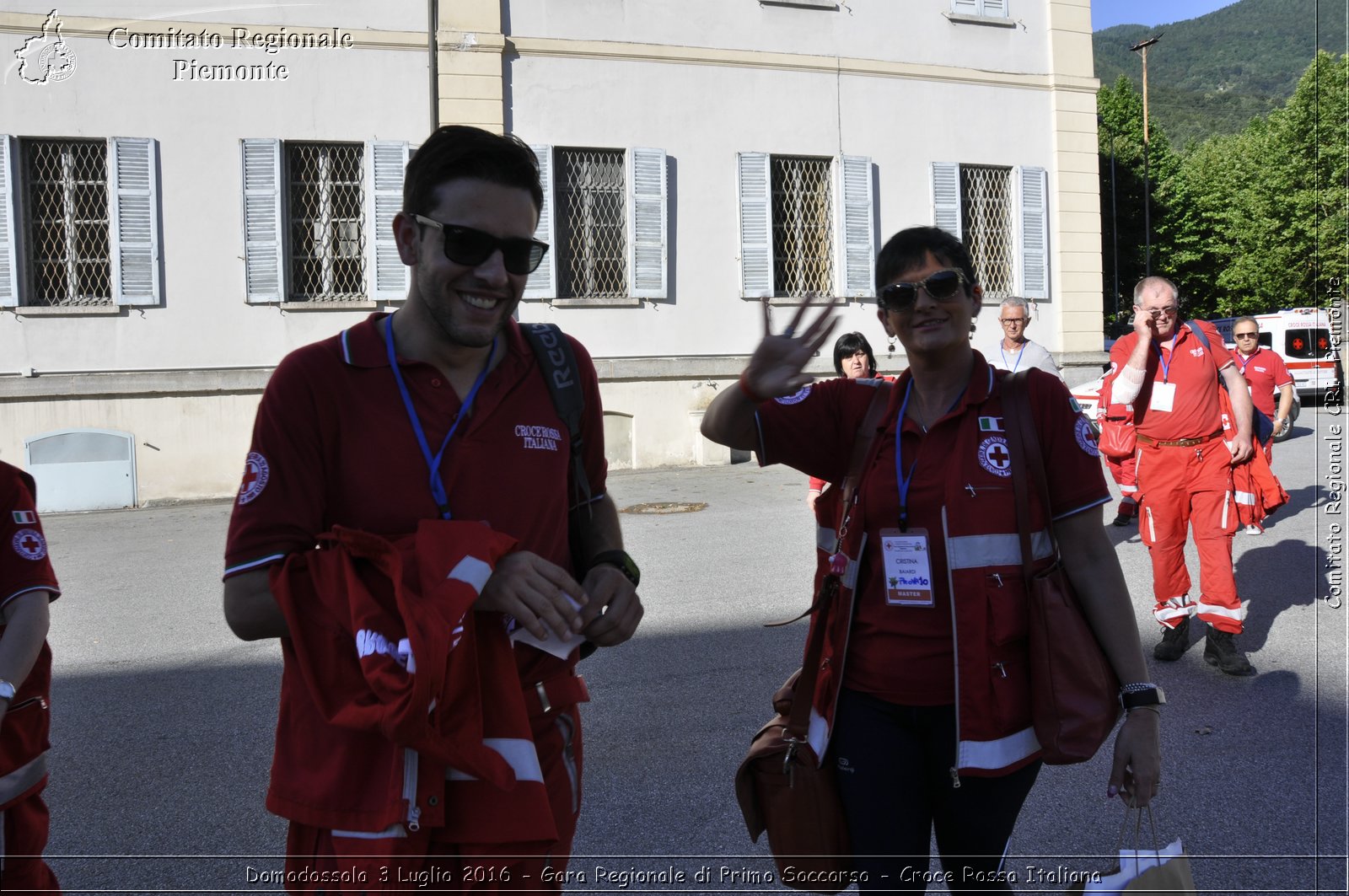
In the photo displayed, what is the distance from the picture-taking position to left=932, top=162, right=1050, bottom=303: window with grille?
18.0m

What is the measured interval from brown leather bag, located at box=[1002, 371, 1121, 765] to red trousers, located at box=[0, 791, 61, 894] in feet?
7.59

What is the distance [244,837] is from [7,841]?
184cm

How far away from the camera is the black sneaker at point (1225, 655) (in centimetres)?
621

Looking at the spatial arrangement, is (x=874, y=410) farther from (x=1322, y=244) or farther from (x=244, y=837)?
(x=1322, y=244)

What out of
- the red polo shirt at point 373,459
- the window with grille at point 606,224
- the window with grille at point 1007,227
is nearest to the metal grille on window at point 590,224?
the window with grille at point 606,224

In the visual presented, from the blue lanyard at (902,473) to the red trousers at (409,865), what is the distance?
107 cm

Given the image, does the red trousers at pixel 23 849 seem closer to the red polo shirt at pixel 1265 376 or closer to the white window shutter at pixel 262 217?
the red polo shirt at pixel 1265 376

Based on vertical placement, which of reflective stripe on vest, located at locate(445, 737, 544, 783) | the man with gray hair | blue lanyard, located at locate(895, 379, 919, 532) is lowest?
reflective stripe on vest, located at locate(445, 737, 544, 783)

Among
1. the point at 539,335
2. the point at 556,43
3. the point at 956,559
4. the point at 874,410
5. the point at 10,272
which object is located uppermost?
the point at 556,43

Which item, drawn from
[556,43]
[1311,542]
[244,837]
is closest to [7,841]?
[244,837]

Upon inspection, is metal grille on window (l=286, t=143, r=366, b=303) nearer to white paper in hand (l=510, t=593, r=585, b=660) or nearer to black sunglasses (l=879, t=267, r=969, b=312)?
black sunglasses (l=879, t=267, r=969, b=312)

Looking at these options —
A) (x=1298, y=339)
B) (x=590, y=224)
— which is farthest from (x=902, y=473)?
(x=1298, y=339)

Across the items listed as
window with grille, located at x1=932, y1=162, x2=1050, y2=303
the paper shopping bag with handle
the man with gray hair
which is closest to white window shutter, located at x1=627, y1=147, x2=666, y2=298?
window with grille, located at x1=932, y1=162, x2=1050, y2=303

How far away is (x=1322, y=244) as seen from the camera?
36.9 metres
